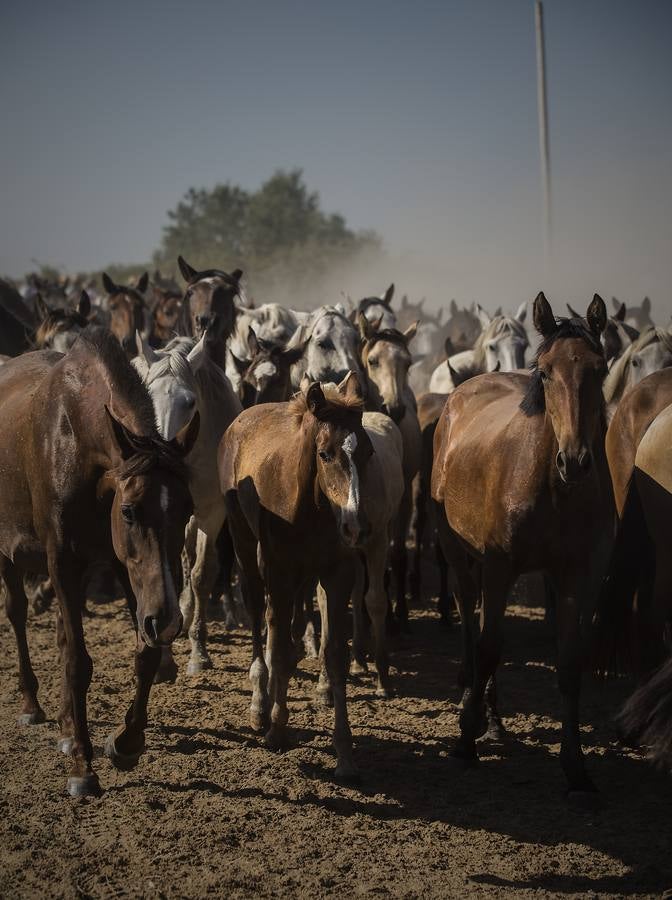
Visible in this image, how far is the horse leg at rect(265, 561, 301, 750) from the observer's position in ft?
17.9

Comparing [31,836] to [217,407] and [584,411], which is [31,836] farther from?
[217,407]

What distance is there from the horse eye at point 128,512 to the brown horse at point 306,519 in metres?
1.04

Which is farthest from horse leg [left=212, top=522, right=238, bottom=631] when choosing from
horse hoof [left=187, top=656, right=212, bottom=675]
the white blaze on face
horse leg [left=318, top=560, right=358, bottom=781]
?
the white blaze on face

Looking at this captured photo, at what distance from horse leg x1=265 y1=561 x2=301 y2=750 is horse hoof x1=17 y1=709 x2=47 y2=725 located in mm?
1504

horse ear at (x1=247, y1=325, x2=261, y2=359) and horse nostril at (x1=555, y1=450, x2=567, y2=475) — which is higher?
horse ear at (x1=247, y1=325, x2=261, y2=359)

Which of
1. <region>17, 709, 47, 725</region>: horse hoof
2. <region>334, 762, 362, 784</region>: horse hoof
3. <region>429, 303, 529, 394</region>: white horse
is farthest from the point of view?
<region>429, 303, 529, 394</region>: white horse

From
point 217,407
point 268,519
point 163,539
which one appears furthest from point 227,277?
point 163,539

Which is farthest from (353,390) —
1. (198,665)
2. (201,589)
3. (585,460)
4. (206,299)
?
(206,299)

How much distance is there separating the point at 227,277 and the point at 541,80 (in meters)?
24.6

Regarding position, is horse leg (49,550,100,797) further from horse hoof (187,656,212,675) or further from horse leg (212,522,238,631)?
horse leg (212,522,238,631)

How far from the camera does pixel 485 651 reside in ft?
17.3

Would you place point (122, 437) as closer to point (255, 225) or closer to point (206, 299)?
point (206, 299)

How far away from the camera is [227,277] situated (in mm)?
9477

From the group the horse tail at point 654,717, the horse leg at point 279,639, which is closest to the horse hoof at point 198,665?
the horse leg at point 279,639
